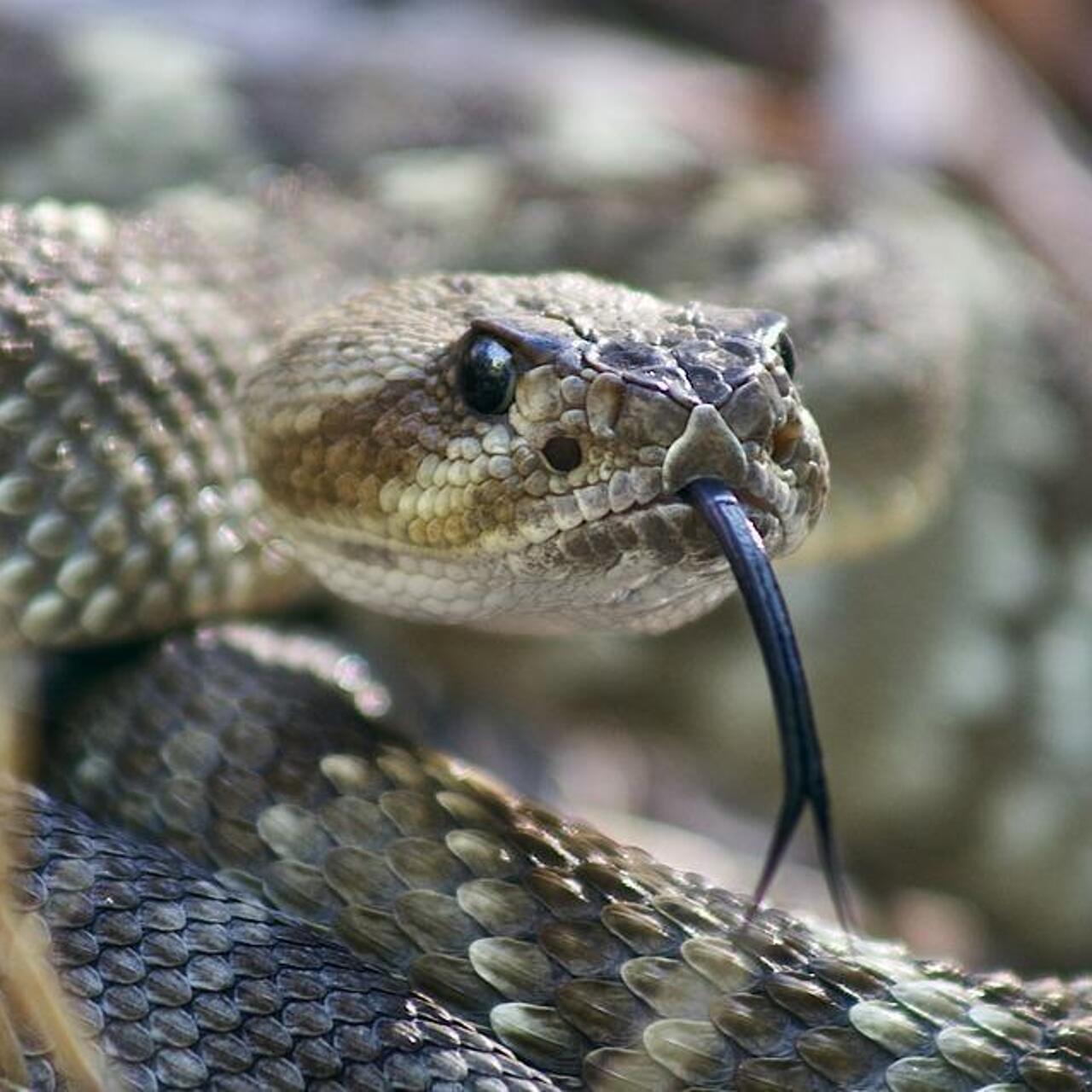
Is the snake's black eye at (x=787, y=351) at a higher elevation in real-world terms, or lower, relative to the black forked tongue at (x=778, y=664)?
higher

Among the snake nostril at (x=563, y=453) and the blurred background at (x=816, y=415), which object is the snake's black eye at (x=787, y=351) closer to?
the snake nostril at (x=563, y=453)

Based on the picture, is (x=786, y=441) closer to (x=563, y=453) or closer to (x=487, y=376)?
(x=563, y=453)

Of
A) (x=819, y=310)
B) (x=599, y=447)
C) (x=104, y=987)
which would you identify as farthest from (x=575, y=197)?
(x=104, y=987)

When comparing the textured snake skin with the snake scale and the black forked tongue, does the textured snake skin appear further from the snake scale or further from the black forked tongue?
the black forked tongue

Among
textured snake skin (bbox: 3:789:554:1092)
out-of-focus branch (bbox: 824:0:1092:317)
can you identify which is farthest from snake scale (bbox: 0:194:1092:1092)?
out-of-focus branch (bbox: 824:0:1092:317)

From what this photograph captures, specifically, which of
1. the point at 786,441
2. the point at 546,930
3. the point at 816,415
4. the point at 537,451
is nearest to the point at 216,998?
the point at 546,930

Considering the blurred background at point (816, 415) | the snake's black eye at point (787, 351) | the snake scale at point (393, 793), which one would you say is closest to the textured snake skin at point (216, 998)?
the snake scale at point (393, 793)

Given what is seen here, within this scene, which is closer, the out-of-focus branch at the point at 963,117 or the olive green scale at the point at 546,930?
the olive green scale at the point at 546,930
